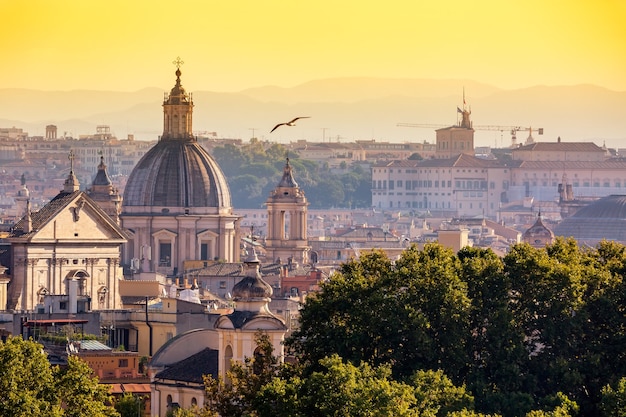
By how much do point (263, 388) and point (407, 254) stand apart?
12.6 m

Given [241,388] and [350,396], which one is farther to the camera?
[241,388]

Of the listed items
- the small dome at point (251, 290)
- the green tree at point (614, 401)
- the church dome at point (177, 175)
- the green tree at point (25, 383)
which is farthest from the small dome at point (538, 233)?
the green tree at point (25, 383)

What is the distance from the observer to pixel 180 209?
14912 centimetres

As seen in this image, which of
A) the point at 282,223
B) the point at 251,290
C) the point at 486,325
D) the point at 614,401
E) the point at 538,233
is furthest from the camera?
the point at 538,233

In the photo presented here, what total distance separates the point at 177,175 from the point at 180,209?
1.48m

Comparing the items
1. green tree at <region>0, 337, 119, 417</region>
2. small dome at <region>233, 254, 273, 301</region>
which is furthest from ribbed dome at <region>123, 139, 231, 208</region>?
green tree at <region>0, 337, 119, 417</region>

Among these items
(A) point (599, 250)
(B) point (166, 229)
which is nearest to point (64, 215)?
(B) point (166, 229)

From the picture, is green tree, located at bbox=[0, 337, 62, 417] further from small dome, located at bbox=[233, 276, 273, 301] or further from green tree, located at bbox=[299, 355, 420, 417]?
small dome, located at bbox=[233, 276, 273, 301]

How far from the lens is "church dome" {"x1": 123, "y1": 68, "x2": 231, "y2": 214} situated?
149 meters

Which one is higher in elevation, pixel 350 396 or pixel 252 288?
pixel 252 288

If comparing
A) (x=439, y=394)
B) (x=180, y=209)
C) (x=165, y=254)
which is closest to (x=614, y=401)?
(x=439, y=394)

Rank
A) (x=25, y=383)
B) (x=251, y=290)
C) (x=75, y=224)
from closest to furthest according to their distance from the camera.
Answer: (x=25, y=383), (x=251, y=290), (x=75, y=224)

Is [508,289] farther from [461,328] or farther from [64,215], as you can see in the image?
[64,215]

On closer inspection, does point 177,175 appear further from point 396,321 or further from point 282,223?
point 396,321
